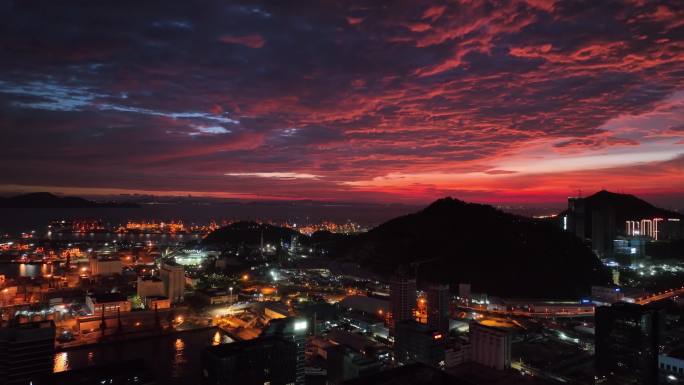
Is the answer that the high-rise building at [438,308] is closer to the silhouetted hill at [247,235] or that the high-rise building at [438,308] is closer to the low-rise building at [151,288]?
the low-rise building at [151,288]

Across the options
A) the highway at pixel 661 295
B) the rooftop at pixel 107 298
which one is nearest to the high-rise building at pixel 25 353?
the rooftop at pixel 107 298

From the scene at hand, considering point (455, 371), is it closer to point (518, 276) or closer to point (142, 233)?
point (518, 276)

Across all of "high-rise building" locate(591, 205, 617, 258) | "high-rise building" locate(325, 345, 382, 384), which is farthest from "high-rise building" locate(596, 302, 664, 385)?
"high-rise building" locate(591, 205, 617, 258)

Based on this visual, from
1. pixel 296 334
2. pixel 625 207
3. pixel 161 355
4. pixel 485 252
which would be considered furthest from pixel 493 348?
pixel 625 207

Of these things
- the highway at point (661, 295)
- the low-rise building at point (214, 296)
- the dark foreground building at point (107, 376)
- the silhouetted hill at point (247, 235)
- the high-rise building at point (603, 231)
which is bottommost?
the low-rise building at point (214, 296)

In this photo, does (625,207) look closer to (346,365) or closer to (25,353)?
(346,365)

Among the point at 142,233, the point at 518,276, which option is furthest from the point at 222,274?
the point at 142,233
